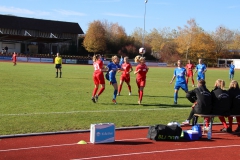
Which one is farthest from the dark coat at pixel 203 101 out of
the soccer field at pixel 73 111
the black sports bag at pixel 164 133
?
the soccer field at pixel 73 111

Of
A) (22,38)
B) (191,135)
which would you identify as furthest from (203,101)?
(22,38)

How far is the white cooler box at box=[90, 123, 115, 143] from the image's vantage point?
7806 mm

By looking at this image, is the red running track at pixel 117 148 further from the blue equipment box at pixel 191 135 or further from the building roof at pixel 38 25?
the building roof at pixel 38 25

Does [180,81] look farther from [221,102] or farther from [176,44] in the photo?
[176,44]

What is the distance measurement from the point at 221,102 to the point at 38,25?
273 ft

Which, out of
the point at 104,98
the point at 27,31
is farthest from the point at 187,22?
the point at 104,98

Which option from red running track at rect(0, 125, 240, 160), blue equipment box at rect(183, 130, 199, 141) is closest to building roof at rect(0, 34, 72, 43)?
red running track at rect(0, 125, 240, 160)

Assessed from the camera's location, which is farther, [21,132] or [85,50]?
[85,50]

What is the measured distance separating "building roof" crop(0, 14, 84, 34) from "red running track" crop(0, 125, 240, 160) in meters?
78.3

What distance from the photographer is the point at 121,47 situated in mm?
87000

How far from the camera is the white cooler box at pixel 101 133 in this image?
7806 mm

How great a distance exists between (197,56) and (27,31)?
134 feet

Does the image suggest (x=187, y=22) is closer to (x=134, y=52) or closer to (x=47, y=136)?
(x=134, y=52)

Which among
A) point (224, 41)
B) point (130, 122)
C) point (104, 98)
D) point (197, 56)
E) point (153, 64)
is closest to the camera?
point (130, 122)
